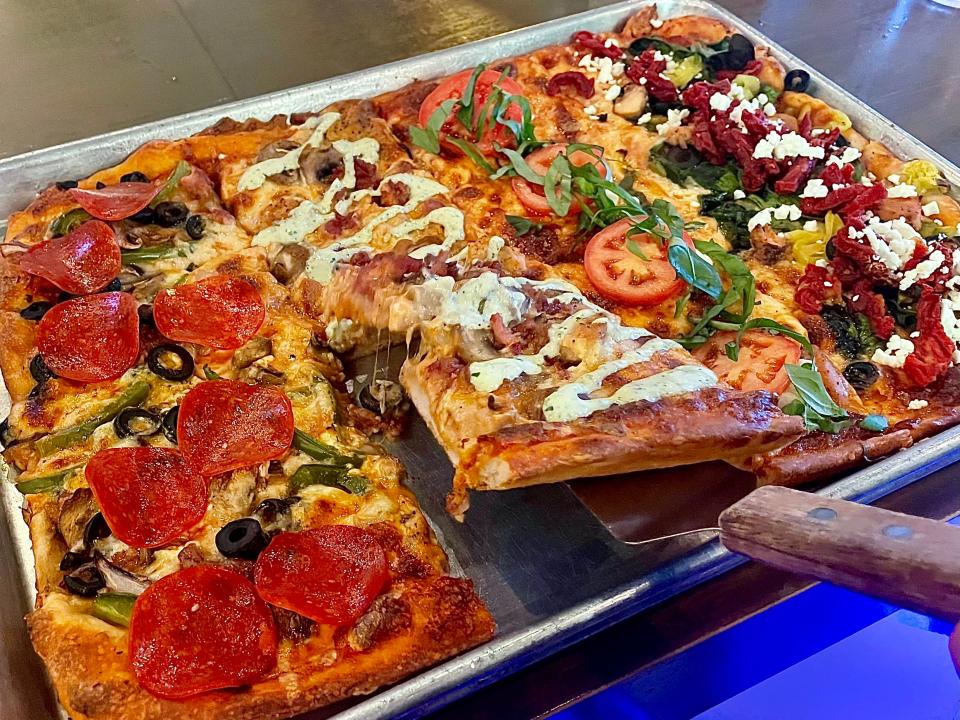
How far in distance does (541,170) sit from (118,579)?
2.06 meters

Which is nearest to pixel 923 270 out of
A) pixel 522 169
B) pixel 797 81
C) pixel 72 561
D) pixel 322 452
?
pixel 797 81

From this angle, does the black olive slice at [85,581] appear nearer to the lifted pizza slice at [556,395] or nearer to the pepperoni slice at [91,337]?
the pepperoni slice at [91,337]

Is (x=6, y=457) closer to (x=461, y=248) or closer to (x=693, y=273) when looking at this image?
(x=461, y=248)

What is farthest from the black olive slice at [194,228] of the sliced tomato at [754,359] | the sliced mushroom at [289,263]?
the sliced tomato at [754,359]

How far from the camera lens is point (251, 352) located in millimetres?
2395

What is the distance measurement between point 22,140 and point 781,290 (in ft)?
12.0

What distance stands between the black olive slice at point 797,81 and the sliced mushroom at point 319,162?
6.63 feet

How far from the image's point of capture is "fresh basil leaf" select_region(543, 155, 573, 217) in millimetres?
2846

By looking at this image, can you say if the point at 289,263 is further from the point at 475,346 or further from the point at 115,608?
the point at 115,608

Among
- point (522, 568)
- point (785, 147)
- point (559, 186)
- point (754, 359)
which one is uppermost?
point (785, 147)

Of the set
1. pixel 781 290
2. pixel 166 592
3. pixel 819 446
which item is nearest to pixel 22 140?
pixel 166 592

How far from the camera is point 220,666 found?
169 centimetres

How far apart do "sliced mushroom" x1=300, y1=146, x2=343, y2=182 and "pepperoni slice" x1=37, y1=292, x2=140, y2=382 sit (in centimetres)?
88

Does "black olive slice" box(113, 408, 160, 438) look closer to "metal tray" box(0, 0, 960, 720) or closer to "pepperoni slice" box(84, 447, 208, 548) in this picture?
"pepperoni slice" box(84, 447, 208, 548)
